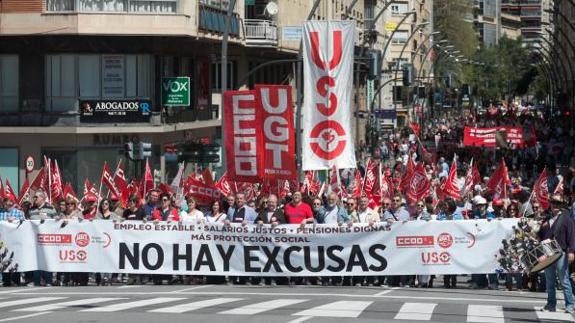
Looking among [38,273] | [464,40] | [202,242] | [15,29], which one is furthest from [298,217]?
[464,40]

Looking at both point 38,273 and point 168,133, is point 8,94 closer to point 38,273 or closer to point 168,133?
point 168,133

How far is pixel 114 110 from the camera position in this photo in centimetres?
4444

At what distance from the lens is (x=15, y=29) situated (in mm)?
43344

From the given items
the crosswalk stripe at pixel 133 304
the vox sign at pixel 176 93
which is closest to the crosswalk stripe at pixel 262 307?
the crosswalk stripe at pixel 133 304

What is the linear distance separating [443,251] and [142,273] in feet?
15.5

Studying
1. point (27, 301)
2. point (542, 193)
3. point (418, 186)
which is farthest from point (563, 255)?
point (418, 186)

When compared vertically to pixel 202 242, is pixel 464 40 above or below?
above

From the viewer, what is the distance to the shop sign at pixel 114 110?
4422 centimetres

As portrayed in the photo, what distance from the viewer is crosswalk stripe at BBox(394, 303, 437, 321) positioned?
59.1 ft

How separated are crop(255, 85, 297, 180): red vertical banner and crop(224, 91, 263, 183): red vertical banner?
0.15 m

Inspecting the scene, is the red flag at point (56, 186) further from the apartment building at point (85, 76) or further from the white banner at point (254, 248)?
the apartment building at point (85, 76)

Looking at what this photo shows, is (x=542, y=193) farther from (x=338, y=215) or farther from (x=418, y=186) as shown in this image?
(x=338, y=215)

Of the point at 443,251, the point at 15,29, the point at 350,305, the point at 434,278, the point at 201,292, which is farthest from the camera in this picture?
the point at 15,29

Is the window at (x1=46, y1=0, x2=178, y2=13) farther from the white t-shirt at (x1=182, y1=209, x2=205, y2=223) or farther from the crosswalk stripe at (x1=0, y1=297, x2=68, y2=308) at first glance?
the crosswalk stripe at (x1=0, y1=297, x2=68, y2=308)
